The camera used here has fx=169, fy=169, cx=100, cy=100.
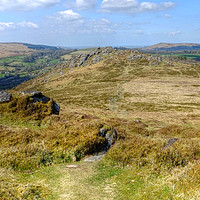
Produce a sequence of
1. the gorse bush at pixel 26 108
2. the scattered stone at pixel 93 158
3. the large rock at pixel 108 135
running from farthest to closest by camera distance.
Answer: the gorse bush at pixel 26 108 → the large rock at pixel 108 135 → the scattered stone at pixel 93 158

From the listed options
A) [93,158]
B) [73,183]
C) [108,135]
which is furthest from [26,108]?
[73,183]

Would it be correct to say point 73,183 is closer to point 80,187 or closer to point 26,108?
point 80,187

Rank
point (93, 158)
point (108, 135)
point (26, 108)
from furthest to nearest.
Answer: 1. point (26, 108)
2. point (108, 135)
3. point (93, 158)

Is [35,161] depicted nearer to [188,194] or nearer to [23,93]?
[188,194]

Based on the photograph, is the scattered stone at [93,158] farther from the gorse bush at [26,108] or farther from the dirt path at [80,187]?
the gorse bush at [26,108]

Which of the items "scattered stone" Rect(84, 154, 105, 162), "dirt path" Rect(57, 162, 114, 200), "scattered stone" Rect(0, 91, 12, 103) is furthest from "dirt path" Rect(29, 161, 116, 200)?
"scattered stone" Rect(0, 91, 12, 103)

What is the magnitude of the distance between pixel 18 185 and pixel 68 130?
6.18m

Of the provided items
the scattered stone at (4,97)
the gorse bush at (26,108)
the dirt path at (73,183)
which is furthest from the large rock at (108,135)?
the scattered stone at (4,97)

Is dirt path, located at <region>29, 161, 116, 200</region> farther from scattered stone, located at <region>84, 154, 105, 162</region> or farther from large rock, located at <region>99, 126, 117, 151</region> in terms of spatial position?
large rock, located at <region>99, 126, 117, 151</region>

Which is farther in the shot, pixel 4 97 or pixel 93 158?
pixel 4 97

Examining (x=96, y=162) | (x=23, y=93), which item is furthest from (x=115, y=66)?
(x=96, y=162)

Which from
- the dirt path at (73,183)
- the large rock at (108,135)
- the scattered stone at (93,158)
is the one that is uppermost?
the large rock at (108,135)

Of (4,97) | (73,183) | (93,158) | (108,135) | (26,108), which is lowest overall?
(93,158)

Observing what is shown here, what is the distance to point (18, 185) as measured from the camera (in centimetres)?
786
